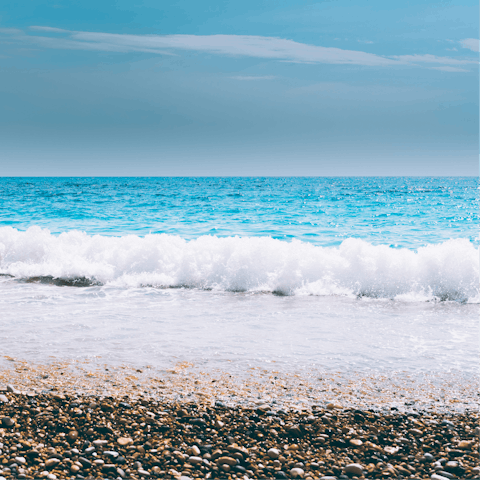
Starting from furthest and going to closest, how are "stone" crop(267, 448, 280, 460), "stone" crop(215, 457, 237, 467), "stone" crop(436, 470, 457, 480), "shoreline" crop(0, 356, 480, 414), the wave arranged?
the wave, "shoreline" crop(0, 356, 480, 414), "stone" crop(267, 448, 280, 460), "stone" crop(215, 457, 237, 467), "stone" crop(436, 470, 457, 480)

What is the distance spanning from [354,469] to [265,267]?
6623mm

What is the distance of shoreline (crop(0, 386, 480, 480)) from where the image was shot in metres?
3.01

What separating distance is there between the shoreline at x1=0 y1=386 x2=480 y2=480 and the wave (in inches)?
199

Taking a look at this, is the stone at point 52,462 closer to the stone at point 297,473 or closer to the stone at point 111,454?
the stone at point 111,454

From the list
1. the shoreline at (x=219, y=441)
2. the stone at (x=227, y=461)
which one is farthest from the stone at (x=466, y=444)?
the stone at (x=227, y=461)

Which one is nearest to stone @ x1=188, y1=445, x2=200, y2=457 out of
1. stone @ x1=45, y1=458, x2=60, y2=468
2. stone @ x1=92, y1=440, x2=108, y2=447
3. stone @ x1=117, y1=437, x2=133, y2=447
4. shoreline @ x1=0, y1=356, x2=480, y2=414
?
stone @ x1=117, y1=437, x2=133, y2=447

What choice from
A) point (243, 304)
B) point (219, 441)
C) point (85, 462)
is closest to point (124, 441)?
point (85, 462)

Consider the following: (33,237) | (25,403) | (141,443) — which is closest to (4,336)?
(25,403)

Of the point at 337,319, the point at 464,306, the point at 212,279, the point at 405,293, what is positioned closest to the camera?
the point at 337,319

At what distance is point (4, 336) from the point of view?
5.82 m

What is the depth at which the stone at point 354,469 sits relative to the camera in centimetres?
301

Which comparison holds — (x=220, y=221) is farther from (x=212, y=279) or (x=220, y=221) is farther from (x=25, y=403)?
(x=25, y=403)

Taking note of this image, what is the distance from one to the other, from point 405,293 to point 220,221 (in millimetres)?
12863

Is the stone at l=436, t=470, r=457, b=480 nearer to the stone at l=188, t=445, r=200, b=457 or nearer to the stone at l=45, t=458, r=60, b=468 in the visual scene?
the stone at l=188, t=445, r=200, b=457
